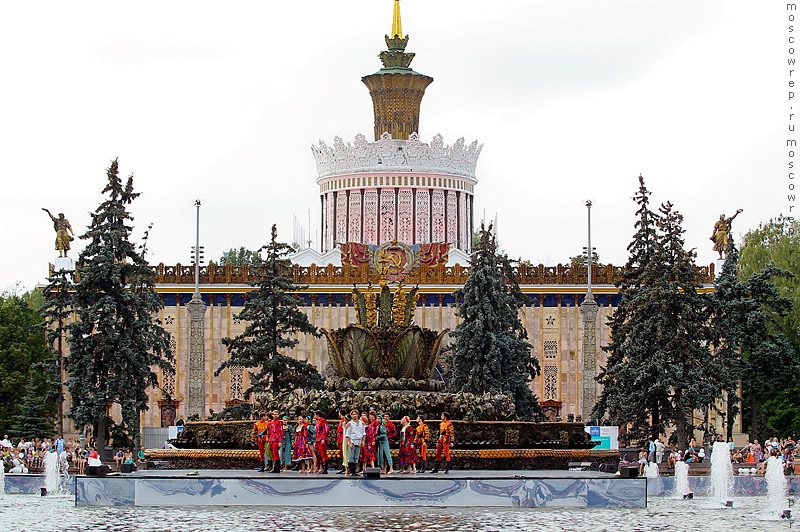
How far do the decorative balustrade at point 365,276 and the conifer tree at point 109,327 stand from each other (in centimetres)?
1001

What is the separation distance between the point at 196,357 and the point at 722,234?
67.2 feet

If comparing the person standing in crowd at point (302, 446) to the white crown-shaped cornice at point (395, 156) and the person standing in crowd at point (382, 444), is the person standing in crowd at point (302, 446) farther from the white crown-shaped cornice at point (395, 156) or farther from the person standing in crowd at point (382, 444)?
the white crown-shaped cornice at point (395, 156)

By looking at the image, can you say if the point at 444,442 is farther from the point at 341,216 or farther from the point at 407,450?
the point at 341,216

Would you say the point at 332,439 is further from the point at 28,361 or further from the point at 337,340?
the point at 28,361

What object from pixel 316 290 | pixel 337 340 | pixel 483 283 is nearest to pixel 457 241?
pixel 316 290

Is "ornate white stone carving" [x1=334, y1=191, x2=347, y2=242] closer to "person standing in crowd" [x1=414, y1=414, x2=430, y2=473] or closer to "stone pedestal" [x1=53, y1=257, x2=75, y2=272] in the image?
"stone pedestal" [x1=53, y1=257, x2=75, y2=272]

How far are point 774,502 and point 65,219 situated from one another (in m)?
34.7

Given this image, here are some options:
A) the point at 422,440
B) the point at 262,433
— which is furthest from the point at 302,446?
the point at 422,440

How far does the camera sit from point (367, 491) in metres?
23.1

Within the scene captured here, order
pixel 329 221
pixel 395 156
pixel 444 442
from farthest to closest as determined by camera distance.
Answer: pixel 329 221, pixel 395 156, pixel 444 442

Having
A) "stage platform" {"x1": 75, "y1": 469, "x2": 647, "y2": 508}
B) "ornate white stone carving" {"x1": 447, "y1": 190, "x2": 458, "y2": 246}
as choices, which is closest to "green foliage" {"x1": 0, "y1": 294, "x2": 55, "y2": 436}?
"ornate white stone carving" {"x1": 447, "y1": 190, "x2": 458, "y2": 246}

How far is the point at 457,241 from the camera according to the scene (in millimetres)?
58438

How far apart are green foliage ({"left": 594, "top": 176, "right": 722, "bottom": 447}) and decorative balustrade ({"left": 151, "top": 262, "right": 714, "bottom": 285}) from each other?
9.62 m

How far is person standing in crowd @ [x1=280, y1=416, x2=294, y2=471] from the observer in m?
26.2
